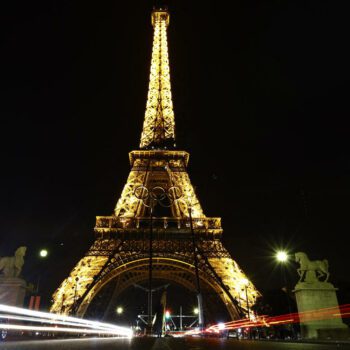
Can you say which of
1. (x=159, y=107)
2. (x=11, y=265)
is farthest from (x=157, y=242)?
(x=159, y=107)

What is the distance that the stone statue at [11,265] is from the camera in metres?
18.5

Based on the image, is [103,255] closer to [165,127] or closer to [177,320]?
[165,127]

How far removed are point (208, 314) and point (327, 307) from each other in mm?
38017

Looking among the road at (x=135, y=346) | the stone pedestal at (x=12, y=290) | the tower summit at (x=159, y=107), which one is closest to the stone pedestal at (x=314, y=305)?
the road at (x=135, y=346)

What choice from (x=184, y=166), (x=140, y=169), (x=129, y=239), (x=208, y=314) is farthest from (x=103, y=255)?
(x=208, y=314)

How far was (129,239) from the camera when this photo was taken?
39.1 meters

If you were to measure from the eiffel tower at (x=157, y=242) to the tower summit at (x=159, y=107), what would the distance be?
17 cm

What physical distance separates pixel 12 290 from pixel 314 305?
16.1 metres

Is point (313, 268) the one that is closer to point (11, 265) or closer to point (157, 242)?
point (11, 265)

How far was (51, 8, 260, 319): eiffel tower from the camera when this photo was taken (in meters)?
35.1

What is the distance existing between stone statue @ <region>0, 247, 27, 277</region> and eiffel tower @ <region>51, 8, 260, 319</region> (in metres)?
11.6

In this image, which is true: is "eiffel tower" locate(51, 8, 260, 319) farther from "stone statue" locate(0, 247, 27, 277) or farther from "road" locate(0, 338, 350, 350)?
"road" locate(0, 338, 350, 350)

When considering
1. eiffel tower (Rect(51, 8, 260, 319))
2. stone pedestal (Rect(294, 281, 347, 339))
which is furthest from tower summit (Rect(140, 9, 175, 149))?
stone pedestal (Rect(294, 281, 347, 339))

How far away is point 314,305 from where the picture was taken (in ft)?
53.0
